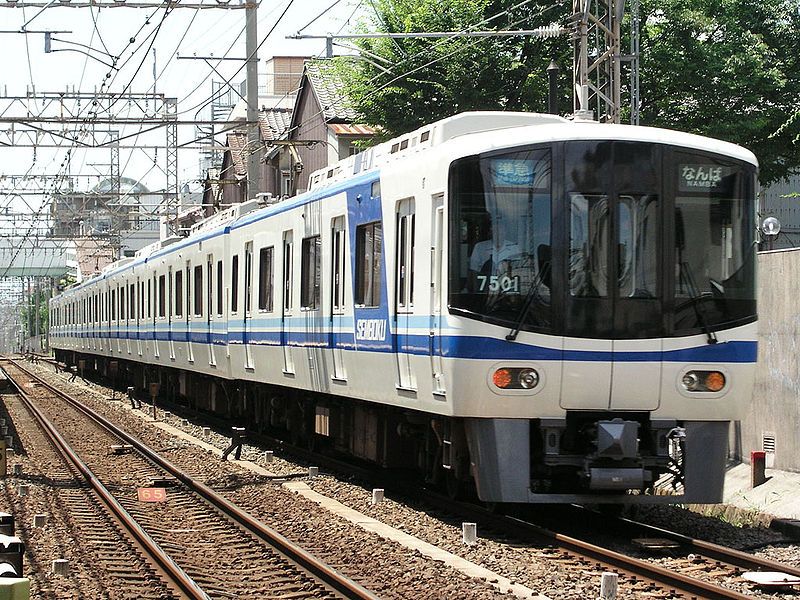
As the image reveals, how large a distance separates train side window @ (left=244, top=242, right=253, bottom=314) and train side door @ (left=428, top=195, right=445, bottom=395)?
24.8ft

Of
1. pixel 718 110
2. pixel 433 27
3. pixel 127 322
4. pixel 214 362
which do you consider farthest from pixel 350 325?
pixel 127 322

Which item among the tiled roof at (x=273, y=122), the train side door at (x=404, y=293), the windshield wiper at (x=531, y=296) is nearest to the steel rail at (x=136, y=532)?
the train side door at (x=404, y=293)

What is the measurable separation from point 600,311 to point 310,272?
5184 millimetres

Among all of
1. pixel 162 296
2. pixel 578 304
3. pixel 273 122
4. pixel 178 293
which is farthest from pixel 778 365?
pixel 273 122

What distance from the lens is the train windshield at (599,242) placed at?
991 centimetres

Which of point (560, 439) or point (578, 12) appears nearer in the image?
point (560, 439)

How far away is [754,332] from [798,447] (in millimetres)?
2569

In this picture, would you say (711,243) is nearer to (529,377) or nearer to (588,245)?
(588,245)

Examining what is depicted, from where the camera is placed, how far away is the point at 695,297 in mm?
10094

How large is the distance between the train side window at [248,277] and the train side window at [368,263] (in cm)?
529

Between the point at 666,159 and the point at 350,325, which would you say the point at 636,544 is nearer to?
the point at 666,159

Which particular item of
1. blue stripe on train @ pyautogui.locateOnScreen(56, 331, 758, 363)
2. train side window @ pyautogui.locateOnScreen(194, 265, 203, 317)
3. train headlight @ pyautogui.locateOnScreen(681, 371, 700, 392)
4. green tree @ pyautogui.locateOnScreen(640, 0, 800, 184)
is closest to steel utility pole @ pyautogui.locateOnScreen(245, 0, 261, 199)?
train side window @ pyautogui.locateOnScreen(194, 265, 203, 317)

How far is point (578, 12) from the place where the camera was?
1579cm

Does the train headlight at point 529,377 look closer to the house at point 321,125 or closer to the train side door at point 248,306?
the train side door at point 248,306
